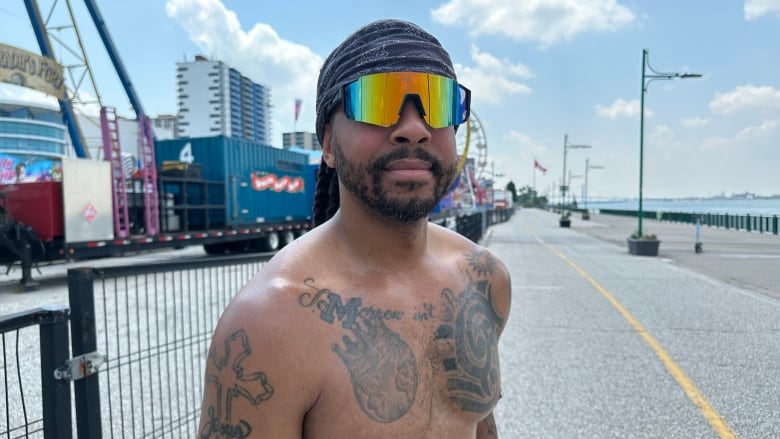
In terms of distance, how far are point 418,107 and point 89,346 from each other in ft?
5.45

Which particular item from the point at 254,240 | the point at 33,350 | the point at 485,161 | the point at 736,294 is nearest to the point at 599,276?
the point at 736,294

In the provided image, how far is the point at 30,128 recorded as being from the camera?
83312 millimetres

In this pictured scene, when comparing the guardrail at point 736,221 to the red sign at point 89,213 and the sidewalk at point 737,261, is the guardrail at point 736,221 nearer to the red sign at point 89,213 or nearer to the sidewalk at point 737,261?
the sidewalk at point 737,261

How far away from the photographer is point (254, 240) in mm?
18141

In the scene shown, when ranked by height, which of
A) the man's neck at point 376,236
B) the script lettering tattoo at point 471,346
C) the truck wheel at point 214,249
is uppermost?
the man's neck at point 376,236

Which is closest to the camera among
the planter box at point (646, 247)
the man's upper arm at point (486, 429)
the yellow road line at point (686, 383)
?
the man's upper arm at point (486, 429)

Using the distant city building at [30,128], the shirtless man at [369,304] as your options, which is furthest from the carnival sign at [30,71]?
the distant city building at [30,128]

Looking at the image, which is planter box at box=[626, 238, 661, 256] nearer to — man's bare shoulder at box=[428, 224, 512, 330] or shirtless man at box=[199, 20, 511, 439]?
man's bare shoulder at box=[428, 224, 512, 330]

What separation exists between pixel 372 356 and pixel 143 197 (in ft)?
43.4

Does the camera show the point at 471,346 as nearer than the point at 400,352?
No

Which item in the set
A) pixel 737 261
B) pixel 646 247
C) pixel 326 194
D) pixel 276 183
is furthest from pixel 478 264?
pixel 276 183

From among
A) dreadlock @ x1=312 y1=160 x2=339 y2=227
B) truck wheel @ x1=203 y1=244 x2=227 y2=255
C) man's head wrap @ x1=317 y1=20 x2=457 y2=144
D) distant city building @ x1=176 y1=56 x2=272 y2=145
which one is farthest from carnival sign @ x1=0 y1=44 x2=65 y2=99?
distant city building @ x1=176 y1=56 x2=272 y2=145

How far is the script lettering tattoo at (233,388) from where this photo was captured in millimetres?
1102

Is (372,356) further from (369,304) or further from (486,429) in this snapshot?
(486,429)
